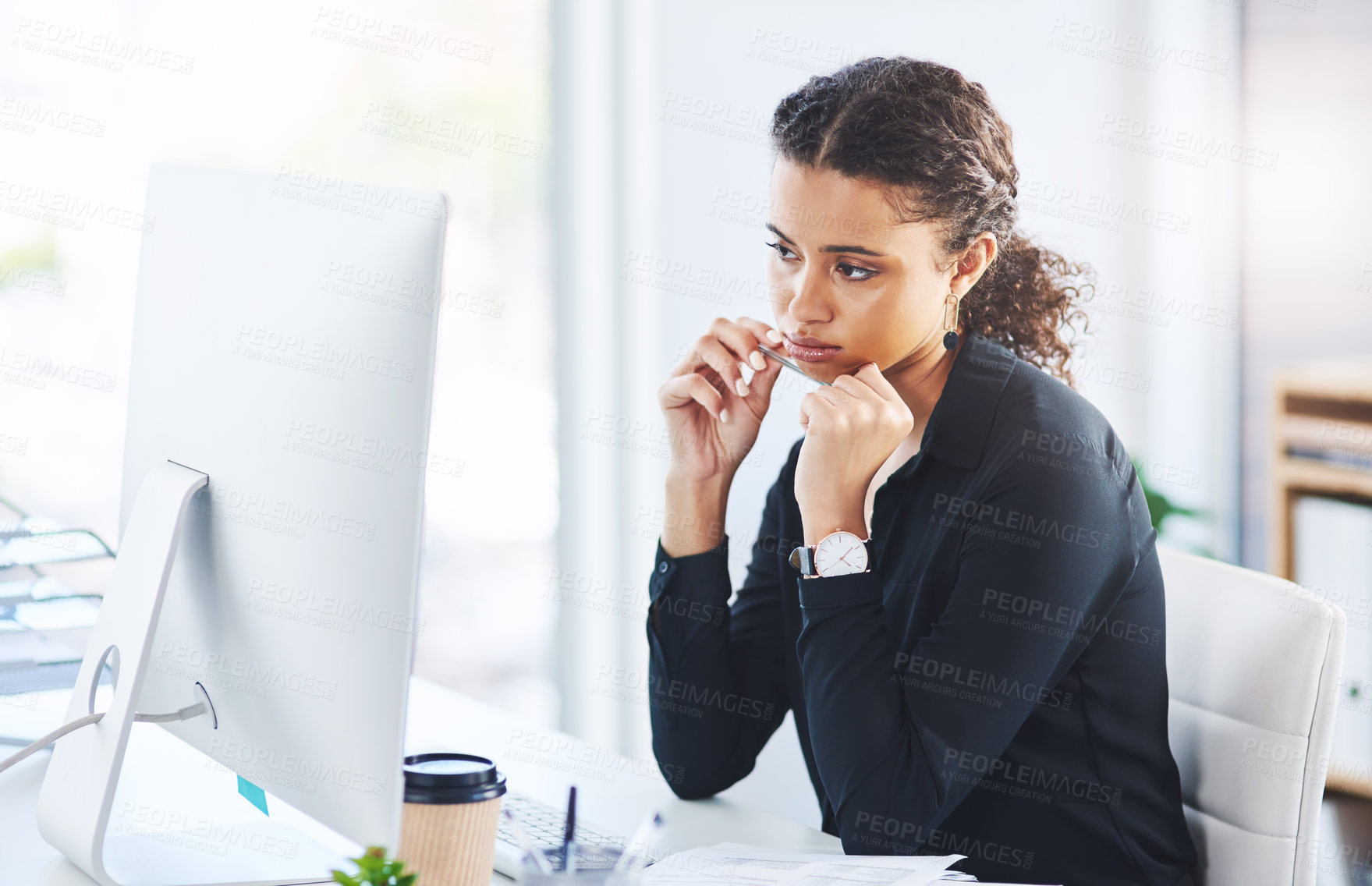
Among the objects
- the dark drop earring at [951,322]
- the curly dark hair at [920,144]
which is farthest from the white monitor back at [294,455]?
the dark drop earring at [951,322]

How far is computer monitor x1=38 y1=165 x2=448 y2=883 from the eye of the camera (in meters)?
0.76

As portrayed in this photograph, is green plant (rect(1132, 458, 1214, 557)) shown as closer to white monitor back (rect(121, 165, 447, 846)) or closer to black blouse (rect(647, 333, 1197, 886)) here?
black blouse (rect(647, 333, 1197, 886))

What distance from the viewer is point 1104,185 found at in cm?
225

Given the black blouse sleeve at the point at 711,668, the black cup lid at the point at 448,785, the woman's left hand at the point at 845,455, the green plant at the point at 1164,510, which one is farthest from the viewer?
the green plant at the point at 1164,510

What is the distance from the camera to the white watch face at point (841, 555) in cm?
115

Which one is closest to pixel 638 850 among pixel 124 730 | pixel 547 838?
pixel 547 838

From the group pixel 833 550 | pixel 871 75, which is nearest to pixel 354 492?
pixel 833 550

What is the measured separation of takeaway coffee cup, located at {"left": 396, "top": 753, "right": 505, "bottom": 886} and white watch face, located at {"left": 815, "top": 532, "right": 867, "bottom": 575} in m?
0.44

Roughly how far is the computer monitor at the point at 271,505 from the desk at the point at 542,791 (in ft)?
0.23

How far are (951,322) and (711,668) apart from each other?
513 millimetres

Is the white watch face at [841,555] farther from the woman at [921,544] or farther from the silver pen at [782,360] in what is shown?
the silver pen at [782,360]

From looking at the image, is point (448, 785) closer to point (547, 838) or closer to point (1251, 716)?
point (547, 838)

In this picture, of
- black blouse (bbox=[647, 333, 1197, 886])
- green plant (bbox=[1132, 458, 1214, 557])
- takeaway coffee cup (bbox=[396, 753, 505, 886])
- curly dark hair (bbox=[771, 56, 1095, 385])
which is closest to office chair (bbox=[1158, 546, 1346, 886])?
black blouse (bbox=[647, 333, 1197, 886])

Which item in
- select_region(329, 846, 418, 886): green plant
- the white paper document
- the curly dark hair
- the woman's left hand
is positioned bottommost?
the white paper document
